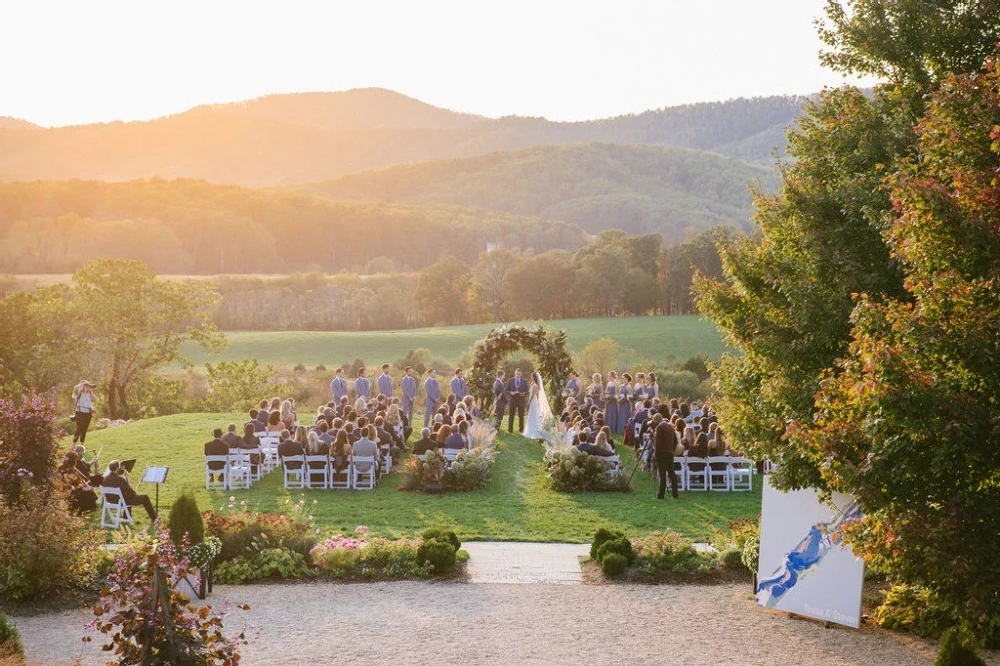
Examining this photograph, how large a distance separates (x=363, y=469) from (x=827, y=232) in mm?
12194

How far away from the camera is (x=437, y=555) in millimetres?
14250

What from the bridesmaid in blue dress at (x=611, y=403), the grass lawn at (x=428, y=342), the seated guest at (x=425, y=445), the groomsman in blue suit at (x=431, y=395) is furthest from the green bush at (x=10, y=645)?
the grass lawn at (x=428, y=342)

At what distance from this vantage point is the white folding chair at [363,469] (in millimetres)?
20781

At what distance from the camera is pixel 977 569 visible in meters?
8.26

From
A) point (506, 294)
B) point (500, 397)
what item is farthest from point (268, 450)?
point (506, 294)

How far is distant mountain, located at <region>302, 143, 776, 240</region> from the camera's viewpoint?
14525cm

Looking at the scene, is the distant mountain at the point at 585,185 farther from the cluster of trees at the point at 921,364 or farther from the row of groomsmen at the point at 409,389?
the cluster of trees at the point at 921,364

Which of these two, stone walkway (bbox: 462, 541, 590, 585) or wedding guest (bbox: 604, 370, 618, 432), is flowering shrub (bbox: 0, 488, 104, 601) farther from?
wedding guest (bbox: 604, 370, 618, 432)

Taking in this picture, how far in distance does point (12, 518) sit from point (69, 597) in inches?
55.1

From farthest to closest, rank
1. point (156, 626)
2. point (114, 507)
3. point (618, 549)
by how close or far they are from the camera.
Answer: point (114, 507)
point (618, 549)
point (156, 626)

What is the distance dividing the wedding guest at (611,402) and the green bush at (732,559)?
13.8 metres

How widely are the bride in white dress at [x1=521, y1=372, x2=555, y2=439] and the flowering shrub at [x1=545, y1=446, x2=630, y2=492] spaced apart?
600 cm

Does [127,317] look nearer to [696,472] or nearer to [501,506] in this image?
[501,506]

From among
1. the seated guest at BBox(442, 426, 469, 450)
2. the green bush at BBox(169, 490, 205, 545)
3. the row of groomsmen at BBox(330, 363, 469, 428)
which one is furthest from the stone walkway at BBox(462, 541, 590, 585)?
the row of groomsmen at BBox(330, 363, 469, 428)
